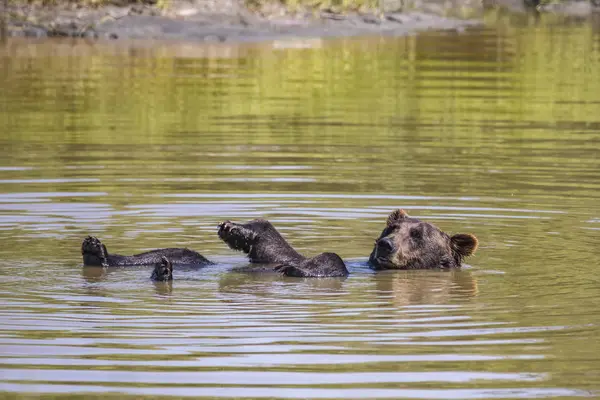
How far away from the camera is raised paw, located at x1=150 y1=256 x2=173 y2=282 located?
10.3 metres

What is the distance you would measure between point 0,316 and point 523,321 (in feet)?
10.2

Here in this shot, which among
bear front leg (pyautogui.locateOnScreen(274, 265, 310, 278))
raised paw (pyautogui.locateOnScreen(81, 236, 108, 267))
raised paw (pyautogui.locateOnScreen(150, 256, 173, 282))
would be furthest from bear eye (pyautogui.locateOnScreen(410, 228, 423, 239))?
raised paw (pyautogui.locateOnScreen(81, 236, 108, 267))

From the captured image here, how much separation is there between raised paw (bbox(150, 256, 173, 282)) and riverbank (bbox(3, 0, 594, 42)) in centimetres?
2682

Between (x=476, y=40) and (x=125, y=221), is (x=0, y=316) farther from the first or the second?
(x=476, y=40)

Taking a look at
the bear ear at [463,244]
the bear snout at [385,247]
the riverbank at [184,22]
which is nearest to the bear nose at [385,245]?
the bear snout at [385,247]

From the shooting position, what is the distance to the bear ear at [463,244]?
1124 centimetres

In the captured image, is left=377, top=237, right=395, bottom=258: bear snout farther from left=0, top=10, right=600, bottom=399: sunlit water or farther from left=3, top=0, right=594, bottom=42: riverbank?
left=3, top=0, right=594, bottom=42: riverbank

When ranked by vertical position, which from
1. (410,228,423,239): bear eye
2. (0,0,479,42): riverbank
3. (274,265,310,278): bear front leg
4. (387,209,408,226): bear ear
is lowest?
(274,265,310,278): bear front leg

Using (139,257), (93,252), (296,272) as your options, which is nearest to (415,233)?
(296,272)

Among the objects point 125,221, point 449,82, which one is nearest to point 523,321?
point 125,221

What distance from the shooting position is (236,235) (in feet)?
36.9

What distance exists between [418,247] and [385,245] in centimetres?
43

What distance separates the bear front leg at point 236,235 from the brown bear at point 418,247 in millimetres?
919

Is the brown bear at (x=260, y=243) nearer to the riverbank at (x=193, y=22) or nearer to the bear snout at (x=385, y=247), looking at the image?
the bear snout at (x=385, y=247)
